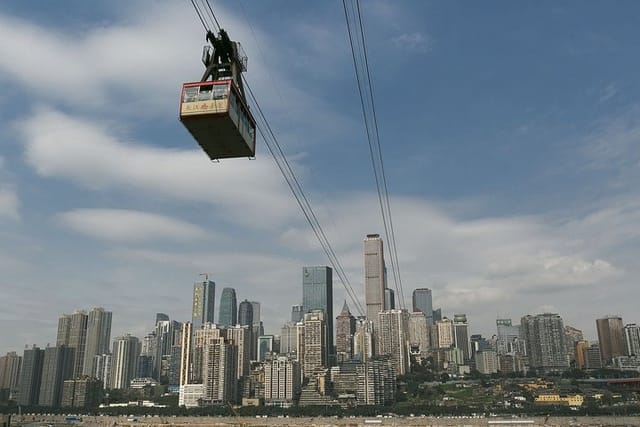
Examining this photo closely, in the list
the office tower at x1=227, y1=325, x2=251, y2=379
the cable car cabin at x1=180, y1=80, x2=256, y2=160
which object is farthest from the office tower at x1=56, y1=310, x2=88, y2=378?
the cable car cabin at x1=180, y1=80, x2=256, y2=160

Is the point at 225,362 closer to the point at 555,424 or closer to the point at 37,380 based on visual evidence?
the point at 37,380

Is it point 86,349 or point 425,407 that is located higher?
point 86,349

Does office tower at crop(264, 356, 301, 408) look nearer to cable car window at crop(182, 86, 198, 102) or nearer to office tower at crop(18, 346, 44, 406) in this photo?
office tower at crop(18, 346, 44, 406)

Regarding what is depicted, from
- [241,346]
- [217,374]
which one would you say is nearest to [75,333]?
[241,346]

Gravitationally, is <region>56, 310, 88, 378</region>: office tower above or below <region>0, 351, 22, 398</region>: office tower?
above

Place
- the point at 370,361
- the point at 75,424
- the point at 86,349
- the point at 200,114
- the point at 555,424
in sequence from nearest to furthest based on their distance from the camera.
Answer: the point at 200,114 < the point at 555,424 < the point at 75,424 < the point at 370,361 < the point at 86,349

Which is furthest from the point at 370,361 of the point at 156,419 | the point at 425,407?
the point at 156,419

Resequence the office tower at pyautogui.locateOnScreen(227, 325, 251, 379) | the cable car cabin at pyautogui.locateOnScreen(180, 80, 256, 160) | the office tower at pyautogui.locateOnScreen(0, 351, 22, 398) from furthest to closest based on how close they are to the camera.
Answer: the office tower at pyautogui.locateOnScreen(0, 351, 22, 398), the office tower at pyautogui.locateOnScreen(227, 325, 251, 379), the cable car cabin at pyautogui.locateOnScreen(180, 80, 256, 160)

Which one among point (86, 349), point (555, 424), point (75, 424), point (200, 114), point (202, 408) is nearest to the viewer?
point (200, 114)
